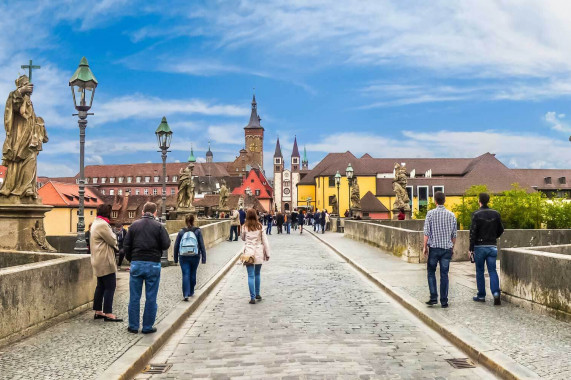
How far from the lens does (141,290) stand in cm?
747

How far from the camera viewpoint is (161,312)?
899 cm

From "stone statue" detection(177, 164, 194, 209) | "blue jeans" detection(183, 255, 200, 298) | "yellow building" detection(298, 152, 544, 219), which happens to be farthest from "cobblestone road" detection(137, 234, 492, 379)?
"yellow building" detection(298, 152, 544, 219)

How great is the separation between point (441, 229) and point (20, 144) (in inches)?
309

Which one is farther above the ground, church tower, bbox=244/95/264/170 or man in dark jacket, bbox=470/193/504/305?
church tower, bbox=244/95/264/170

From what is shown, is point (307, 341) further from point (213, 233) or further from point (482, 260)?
point (213, 233)

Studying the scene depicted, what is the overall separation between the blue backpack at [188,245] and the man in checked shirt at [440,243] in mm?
3973

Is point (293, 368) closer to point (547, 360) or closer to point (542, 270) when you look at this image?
point (547, 360)

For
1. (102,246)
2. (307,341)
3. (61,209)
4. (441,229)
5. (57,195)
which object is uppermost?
(57,195)

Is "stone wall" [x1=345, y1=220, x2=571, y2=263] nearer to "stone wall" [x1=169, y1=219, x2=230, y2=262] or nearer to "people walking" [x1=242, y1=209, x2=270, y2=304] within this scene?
"people walking" [x1=242, y1=209, x2=270, y2=304]

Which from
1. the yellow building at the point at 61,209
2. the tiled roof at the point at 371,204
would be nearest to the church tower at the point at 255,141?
the yellow building at the point at 61,209

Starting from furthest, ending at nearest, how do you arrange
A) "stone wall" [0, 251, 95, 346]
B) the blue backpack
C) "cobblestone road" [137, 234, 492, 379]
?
the blue backpack → "stone wall" [0, 251, 95, 346] → "cobblestone road" [137, 234, 492, 379]

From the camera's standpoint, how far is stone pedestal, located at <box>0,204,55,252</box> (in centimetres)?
1098

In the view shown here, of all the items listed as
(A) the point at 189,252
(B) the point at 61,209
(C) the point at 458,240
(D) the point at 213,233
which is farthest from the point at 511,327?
(B) the point at 61,209

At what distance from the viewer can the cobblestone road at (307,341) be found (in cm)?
598
